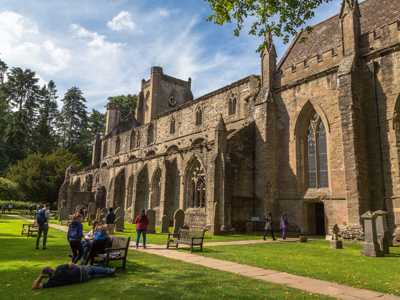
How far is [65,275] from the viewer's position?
6.45 m

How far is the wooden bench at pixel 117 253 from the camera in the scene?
7.82 meters

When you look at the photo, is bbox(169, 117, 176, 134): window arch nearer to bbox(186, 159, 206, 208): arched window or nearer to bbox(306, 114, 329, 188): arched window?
bbox(186, 159, 206, 208): arched window

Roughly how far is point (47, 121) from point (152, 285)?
223 ft

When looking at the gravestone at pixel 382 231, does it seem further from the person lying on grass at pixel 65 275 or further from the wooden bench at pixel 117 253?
the person lying on grass at pixel 65 275

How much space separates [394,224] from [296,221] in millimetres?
5435

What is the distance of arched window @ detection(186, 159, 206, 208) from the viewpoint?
23.1 meters

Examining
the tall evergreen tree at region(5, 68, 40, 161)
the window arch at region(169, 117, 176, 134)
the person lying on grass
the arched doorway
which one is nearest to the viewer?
the person lying on grass

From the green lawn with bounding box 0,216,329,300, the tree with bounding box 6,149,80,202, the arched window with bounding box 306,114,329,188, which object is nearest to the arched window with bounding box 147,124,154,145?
the tree with bounding box 6,149,80,202

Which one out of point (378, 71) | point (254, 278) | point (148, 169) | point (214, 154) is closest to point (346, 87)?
point (378, 71)

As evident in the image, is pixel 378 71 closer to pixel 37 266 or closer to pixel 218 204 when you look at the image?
pixel 218 204

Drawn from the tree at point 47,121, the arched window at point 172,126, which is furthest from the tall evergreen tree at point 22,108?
the arched window at point 172,126

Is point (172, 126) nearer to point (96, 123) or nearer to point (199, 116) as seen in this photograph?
point (199, 116)

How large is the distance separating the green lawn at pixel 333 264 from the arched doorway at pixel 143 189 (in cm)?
1869

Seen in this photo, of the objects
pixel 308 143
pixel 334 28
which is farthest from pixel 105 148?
pixel 334 28
